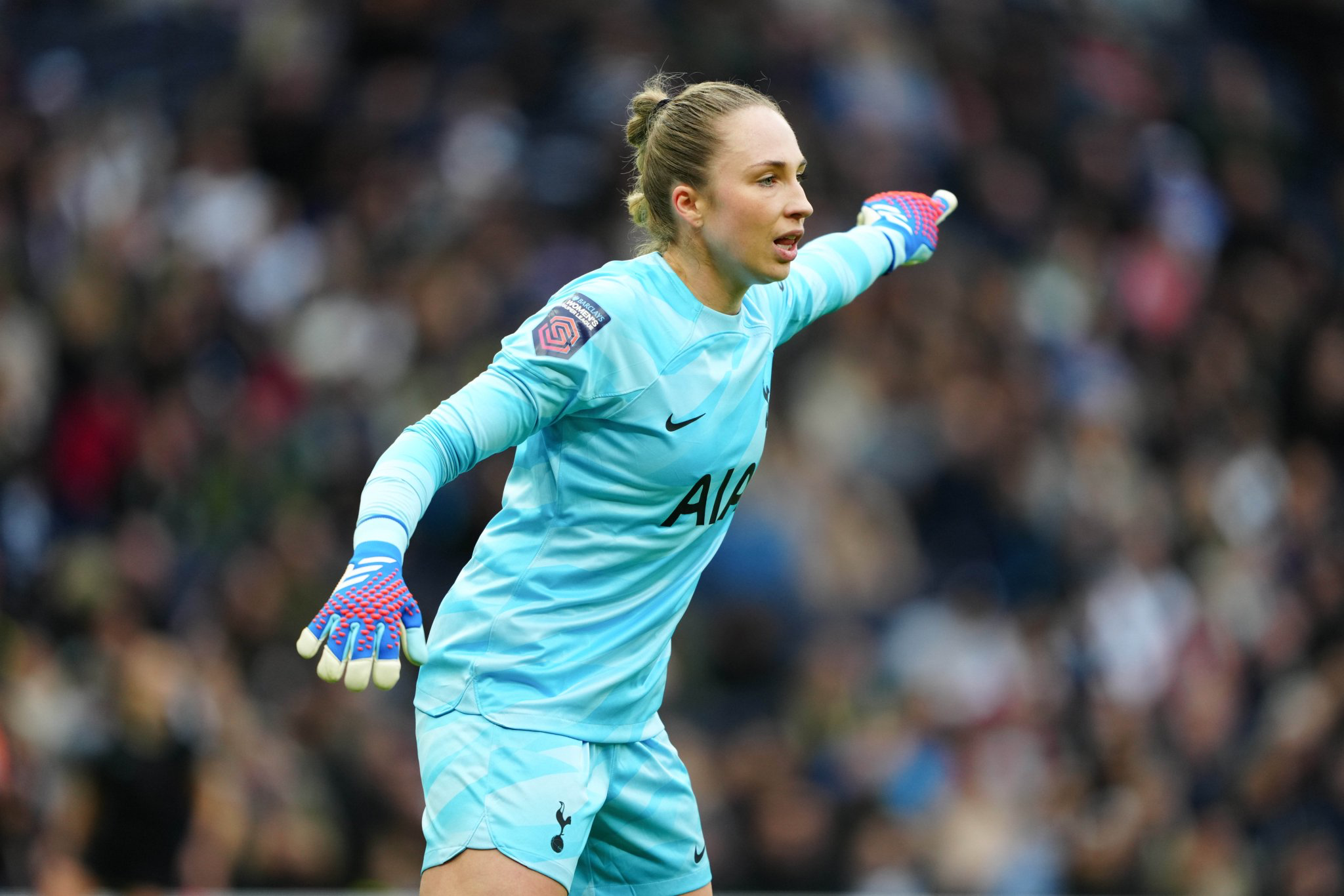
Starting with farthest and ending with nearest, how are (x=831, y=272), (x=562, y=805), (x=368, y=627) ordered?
Result: 1. (x=831, y=272)
2. (x=562, y=805)
3. (x=368, y=627)

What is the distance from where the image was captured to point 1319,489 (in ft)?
37.1

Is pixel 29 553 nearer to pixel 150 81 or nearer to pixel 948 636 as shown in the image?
pixel 150 81

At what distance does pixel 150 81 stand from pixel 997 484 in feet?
21.6

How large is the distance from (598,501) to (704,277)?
0.59m

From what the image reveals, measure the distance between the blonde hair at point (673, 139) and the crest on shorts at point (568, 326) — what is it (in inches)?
16.0

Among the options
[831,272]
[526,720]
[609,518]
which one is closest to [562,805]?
[526,720]

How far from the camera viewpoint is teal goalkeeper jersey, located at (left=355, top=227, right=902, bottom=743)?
376 cm

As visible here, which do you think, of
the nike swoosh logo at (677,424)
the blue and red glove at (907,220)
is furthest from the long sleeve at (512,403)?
the blue and red glove at (907,220)

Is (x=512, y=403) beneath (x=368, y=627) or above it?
above

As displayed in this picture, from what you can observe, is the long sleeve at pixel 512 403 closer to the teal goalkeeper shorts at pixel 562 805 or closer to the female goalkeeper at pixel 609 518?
the female goalkeeper at pixel 609 518

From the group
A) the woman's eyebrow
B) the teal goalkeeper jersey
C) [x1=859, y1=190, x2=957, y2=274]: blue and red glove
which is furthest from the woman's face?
[x1=859, y1=190, x2=957, y2=274]: blue and red glove

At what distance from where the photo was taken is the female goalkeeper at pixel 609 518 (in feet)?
12.3

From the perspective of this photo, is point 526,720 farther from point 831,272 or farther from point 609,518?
point 831,272

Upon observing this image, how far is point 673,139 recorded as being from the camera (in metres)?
4.04
